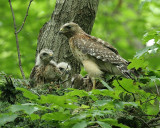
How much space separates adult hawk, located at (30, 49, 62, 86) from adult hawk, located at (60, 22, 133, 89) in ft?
1.78

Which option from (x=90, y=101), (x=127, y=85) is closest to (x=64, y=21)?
(x=90, y=101)

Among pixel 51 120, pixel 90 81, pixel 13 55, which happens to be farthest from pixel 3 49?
pixel 51 120

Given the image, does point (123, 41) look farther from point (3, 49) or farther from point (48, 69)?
point (48, 69)

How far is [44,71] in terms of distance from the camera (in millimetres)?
6395

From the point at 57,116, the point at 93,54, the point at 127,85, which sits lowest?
the point at 57,116

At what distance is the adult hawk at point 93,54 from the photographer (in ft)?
18.9

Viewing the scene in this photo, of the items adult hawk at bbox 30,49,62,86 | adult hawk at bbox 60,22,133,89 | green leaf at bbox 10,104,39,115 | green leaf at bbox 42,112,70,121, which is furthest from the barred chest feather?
green leaf at bbox 10,104,39,115

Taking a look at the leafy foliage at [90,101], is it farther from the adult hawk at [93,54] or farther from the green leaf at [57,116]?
the adult hawk at [93,54]

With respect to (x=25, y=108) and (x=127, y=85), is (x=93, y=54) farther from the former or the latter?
(x=25, y=108)

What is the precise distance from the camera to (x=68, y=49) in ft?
21.0

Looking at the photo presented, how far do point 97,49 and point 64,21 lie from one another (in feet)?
3.14

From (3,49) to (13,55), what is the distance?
107cm

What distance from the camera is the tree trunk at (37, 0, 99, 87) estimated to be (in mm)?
6273

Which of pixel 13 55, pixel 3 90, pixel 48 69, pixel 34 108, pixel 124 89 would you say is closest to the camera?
pixel 34 108
